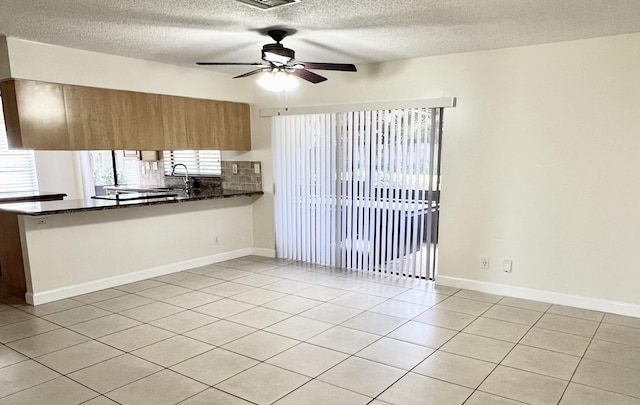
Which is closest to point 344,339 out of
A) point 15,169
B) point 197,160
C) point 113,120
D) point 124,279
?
point 124,279

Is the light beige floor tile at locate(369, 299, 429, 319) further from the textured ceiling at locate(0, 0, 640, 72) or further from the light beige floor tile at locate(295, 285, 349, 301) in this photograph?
the textured ceiling at locate(0, 0, 640, 72)

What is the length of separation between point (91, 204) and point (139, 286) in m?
1.00

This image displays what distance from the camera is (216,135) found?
18.0ft

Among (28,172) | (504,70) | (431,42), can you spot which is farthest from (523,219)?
(28,172)

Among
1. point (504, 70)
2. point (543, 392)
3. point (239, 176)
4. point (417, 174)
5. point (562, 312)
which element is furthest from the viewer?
point (239, 176)

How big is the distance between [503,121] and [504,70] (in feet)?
1.56

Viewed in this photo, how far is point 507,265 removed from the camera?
4.23 metres

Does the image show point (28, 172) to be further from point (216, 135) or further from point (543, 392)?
point (543, 392)

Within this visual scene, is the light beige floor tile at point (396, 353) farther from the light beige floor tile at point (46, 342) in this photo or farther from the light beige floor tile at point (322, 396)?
the light beige floor tile at point (46, 342)

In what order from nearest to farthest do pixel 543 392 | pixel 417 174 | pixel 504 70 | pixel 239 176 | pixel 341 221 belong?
pixel 543 392
pixel 504 70
pixel 417 174
pixel 341 221
pixel 239 176

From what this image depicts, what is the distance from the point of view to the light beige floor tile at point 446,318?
11.6 feet

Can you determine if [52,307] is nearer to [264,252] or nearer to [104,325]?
[104,325]

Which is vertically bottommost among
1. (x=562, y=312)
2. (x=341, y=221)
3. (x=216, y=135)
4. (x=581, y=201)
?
(x=562, y=312)

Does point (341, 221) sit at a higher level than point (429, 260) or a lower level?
higher
